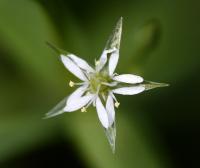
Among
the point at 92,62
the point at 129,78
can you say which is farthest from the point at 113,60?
the point at 92,62

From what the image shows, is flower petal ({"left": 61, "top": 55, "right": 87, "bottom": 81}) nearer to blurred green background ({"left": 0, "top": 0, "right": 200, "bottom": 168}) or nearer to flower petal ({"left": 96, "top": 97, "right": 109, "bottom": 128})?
flower petal ({"left": 96, "top": 97, "right": 109, "bottom": 128})

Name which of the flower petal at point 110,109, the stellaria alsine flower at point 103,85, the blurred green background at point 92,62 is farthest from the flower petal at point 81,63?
the blurred green background at point 92,62

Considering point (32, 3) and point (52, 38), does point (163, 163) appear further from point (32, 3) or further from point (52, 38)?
point (32, 3)

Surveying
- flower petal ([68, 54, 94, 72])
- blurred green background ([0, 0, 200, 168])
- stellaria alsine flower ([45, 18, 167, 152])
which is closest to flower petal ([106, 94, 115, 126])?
stellaria alsine flower ([45, 18, 167, 152])

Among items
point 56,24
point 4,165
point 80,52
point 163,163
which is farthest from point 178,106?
point 4,165

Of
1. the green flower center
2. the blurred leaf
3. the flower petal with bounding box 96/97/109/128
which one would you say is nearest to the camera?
the flower petal with bounding box 96/97/109/128

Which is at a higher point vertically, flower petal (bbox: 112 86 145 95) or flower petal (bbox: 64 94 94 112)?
flower petal (bbox: 64 94 94 112)

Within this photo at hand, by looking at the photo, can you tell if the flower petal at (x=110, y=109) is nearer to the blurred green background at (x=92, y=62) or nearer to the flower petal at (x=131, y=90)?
the flower petal at (x=131, y=90)

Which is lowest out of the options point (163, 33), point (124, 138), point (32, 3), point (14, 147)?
point (124, 138)
